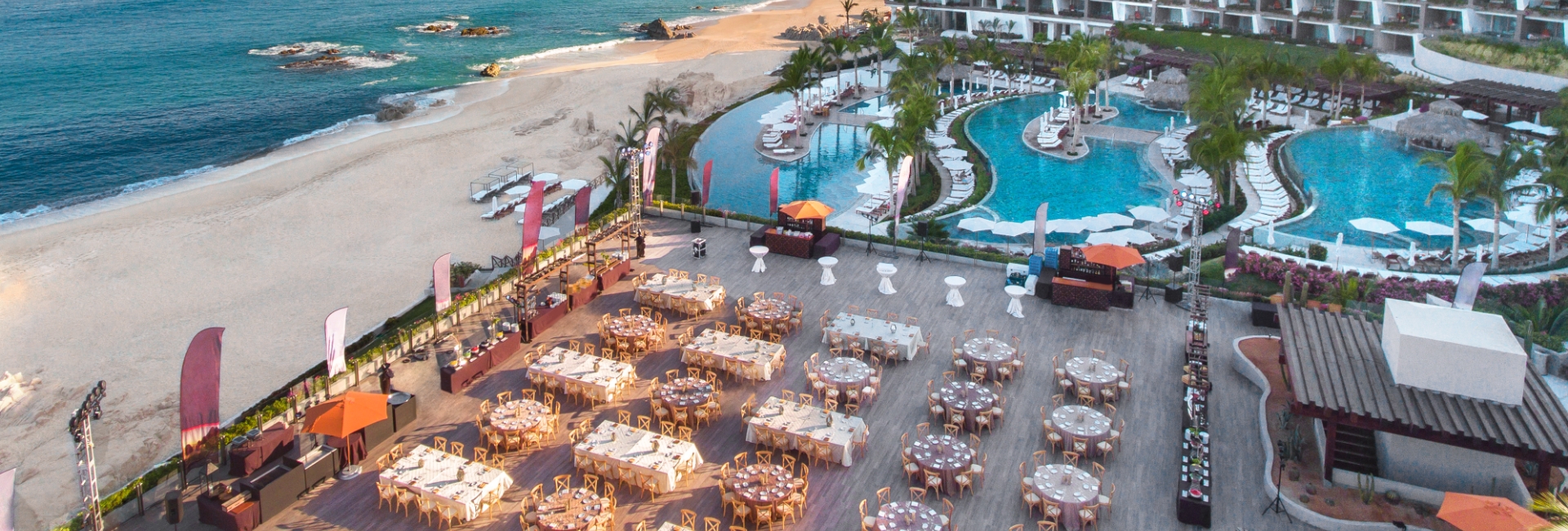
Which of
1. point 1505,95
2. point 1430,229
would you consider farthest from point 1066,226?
point 1505,95

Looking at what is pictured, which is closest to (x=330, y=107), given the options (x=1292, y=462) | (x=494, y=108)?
(x=494, y=108)

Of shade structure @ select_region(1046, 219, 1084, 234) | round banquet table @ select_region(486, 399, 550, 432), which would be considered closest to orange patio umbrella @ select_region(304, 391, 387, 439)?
round banquet table @ select_region(486, 399, 550, 432)

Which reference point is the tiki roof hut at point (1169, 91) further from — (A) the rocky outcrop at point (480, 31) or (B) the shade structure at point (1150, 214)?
(A) the rocky outcrop at point (480, 31)

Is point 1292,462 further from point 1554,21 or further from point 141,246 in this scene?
point 1554,21

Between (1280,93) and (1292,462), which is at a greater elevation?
(1280,93)

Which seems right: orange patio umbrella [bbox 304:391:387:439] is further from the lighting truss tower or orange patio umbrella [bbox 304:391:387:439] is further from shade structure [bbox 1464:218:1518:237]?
shade structure [bbox 1464:218:1518:237]

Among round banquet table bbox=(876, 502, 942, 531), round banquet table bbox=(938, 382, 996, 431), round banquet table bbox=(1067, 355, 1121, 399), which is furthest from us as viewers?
round banquet table bbox=(1067, 355, 1121, 399)
